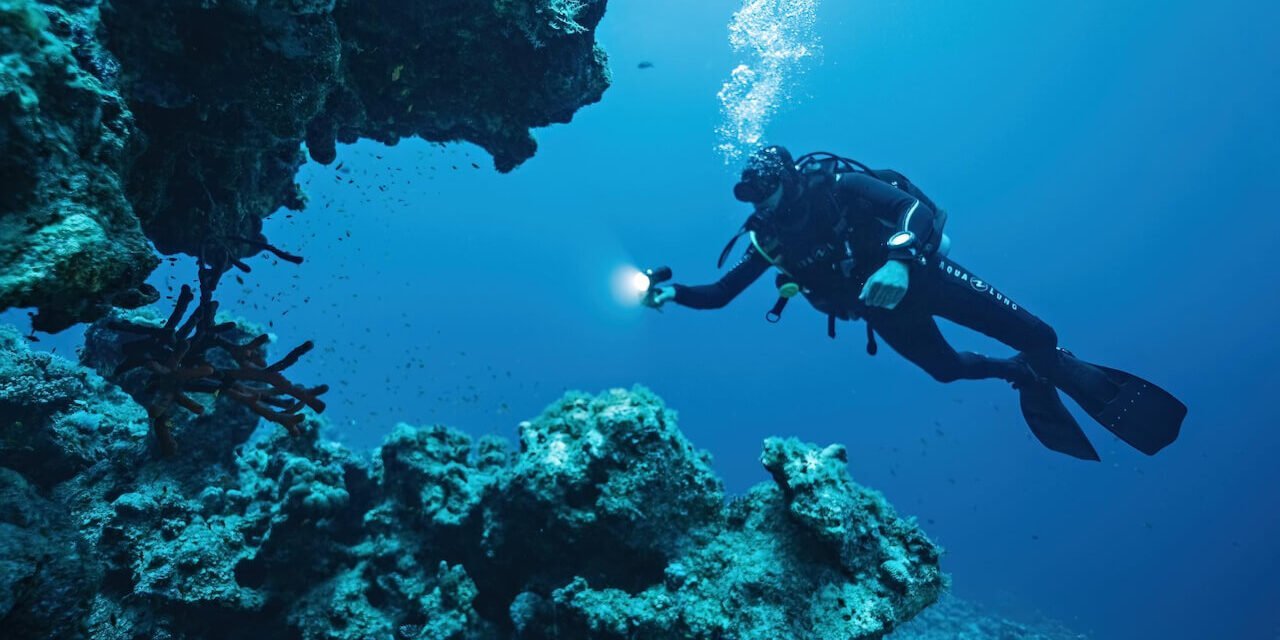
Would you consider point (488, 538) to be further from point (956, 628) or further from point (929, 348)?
point (956, 628)

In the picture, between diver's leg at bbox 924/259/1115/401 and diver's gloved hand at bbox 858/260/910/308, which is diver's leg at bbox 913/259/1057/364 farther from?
diver's gloved hand at bbox 858/260/910/308

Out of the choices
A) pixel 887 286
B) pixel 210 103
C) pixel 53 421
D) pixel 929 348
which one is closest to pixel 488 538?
pixel 210 103

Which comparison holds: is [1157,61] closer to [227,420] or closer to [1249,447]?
[1249,447]

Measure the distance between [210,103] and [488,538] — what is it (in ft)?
14.4

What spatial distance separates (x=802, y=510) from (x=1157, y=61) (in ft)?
270

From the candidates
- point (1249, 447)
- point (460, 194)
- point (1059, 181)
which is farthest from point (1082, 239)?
point (460, 194)

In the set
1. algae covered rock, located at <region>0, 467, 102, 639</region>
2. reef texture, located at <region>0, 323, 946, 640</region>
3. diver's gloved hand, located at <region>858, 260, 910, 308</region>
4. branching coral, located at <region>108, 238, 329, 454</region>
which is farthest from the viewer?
diver's gloved hand, located at <region>858, 260, 910, 308</region>

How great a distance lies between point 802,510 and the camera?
13.9 feet

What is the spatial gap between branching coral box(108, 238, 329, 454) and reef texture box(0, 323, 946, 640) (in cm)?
89

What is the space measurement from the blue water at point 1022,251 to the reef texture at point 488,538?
43.0 metres

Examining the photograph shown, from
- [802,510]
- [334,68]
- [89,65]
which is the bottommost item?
[802,510]

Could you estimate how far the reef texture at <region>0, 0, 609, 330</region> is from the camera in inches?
92.0

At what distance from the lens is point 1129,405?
7129 mm

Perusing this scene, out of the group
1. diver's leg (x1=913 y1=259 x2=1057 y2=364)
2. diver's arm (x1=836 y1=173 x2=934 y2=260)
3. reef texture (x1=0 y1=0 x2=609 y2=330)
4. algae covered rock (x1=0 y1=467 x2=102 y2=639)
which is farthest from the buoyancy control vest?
algae covered rock (x1=0 y1=467 x2=102 y2=639)
